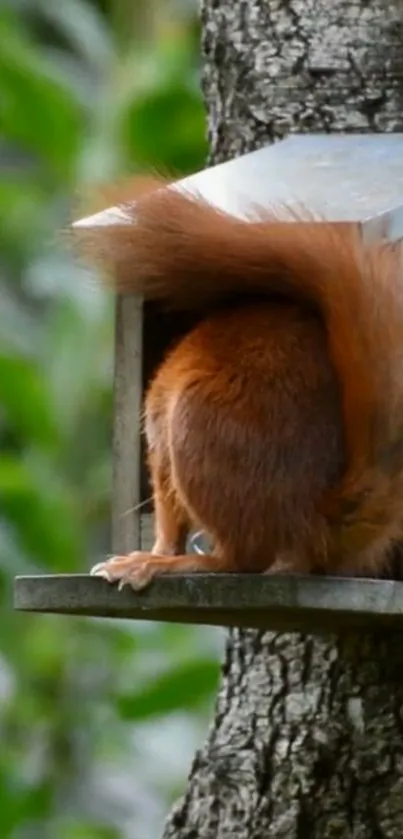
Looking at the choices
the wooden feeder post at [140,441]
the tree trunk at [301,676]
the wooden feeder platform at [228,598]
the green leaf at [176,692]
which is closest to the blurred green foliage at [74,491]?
the green leaf at [176,692]

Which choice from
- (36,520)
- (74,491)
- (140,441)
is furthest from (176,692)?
(74,491)

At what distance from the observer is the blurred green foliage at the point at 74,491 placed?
3.20 m

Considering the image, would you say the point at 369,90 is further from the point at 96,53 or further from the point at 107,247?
the point at 96,53

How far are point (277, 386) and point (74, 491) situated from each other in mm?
1864

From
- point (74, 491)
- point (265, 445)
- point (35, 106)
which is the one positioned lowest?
point (265, 445)

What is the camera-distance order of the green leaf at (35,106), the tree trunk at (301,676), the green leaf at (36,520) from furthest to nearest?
the green leaf at (35,106), the green leaf at (36,520), the tree trunk at (301,676)

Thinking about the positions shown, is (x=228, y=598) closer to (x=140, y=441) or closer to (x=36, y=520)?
(x=140, y=441)

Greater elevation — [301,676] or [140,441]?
[140,441]

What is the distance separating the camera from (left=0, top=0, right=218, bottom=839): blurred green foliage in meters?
3.20

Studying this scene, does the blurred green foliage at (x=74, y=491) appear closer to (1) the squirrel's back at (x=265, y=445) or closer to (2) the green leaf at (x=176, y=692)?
(2) the green leaf at (x=176, y=692)

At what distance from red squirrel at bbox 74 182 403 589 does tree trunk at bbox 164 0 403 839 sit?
460 millimetres

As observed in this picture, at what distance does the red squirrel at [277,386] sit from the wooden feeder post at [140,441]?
4 centimetres

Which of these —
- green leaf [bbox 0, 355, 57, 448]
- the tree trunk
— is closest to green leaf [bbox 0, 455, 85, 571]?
green leaf [bbox 0, 355, 57, 448]

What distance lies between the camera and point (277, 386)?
7.72 feet
